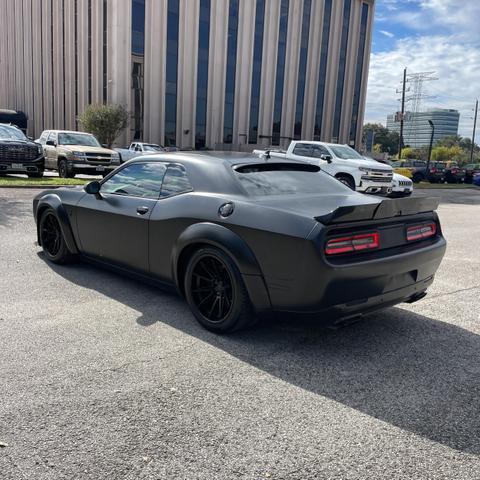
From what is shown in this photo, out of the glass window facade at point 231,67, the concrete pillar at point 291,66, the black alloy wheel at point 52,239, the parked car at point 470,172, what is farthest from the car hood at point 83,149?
the concrete pillar at point 291,66

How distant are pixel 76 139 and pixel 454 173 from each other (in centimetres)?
2657

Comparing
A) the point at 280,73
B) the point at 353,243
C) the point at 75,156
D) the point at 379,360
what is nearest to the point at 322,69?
the point at 280,73

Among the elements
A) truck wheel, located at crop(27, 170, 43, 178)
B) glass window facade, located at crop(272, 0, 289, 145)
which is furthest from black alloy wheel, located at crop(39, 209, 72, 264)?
glass window facade, located at crop(272, 0, 289, 145)

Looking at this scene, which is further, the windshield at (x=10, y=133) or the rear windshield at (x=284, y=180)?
the windshield at (x=10, y=133)

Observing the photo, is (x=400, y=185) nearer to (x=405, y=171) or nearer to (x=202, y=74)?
(x=405, y=171)

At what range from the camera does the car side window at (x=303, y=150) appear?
17.6m

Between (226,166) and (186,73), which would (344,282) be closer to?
(226,166)

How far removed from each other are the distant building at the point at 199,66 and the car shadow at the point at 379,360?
4223 cm

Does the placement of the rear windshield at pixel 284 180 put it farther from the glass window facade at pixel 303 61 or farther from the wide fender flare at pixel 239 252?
the glass window facade at pixel 303 61

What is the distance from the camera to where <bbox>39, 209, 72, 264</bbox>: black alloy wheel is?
5.85 metres

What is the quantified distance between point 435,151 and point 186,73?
67.3 m

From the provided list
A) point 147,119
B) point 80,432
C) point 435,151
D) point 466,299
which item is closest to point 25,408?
point 80,432

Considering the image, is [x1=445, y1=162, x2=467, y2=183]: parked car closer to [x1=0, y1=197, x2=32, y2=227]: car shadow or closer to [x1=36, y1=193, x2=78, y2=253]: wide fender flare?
[x1=0, y1=197, x2=32, y2=227]: car shadow

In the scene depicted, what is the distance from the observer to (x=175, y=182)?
15.1ft
